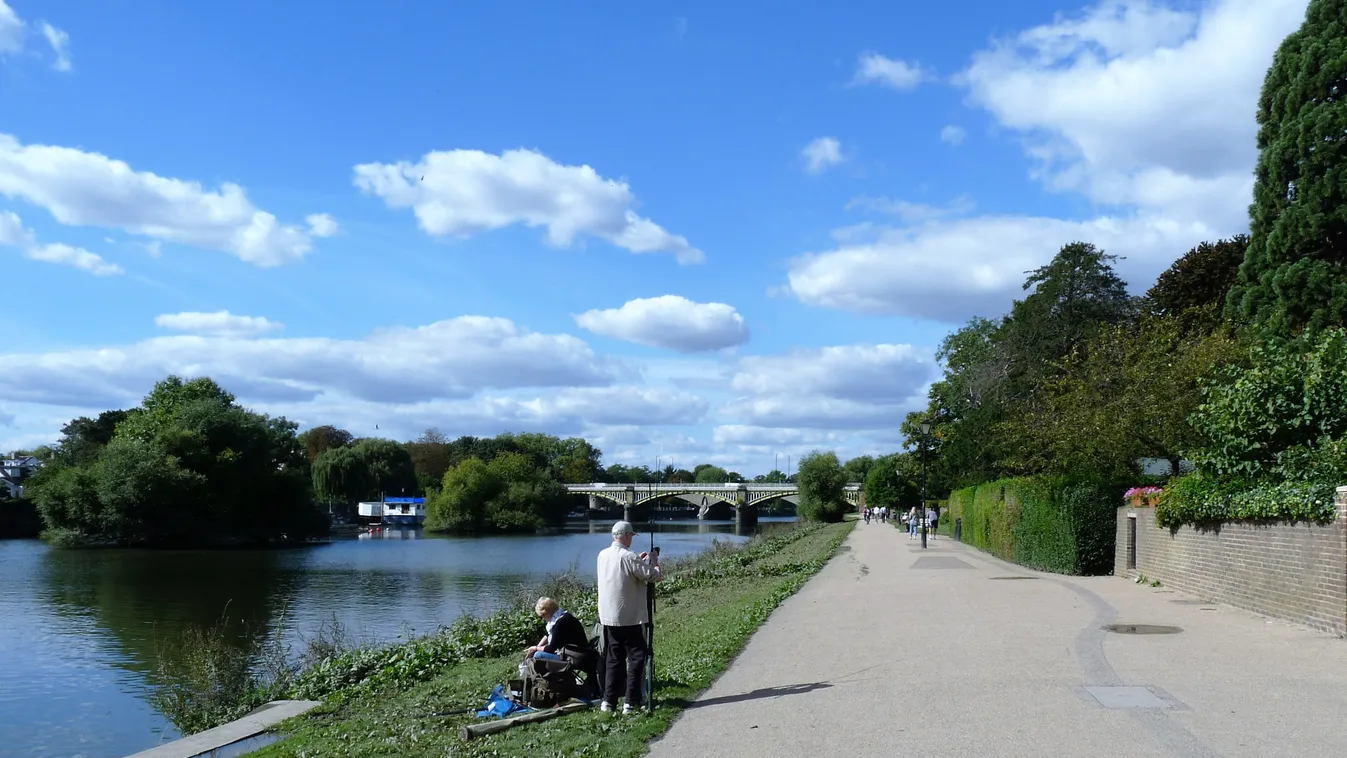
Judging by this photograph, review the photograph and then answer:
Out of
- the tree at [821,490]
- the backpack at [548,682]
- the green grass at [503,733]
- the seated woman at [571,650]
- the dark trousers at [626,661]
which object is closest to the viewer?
the green grass at [503,733]

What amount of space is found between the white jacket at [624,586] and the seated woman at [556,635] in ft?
2.77

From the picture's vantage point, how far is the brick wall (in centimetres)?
1307

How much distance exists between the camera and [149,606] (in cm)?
3047

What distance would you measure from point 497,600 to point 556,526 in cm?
6783

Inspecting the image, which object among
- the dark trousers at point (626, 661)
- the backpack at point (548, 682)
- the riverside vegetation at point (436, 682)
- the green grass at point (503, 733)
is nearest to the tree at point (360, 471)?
the riverside vegetation at point (436, 682)

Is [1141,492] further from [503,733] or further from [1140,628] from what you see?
[503,733]

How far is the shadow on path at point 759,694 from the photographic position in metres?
9.72

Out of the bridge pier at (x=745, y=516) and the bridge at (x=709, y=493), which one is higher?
Result: the bridge at (x=709, y=493)

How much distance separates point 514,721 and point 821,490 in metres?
89.7

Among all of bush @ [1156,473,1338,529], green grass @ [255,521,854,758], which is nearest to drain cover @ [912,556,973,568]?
bush @ [1156,473,1338,529]

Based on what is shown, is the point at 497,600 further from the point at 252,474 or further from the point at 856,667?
the point at 252,474

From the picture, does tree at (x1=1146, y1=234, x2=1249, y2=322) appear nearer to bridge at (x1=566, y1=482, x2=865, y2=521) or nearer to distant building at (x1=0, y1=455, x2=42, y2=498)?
bridge at (x1=566, y1=482, x2=865, y2=521)

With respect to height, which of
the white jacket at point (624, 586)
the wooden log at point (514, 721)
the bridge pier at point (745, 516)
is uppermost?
the white jacket at point (624, 586)

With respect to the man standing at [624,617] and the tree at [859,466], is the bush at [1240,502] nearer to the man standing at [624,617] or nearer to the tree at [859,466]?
the man standing at [624,617]
